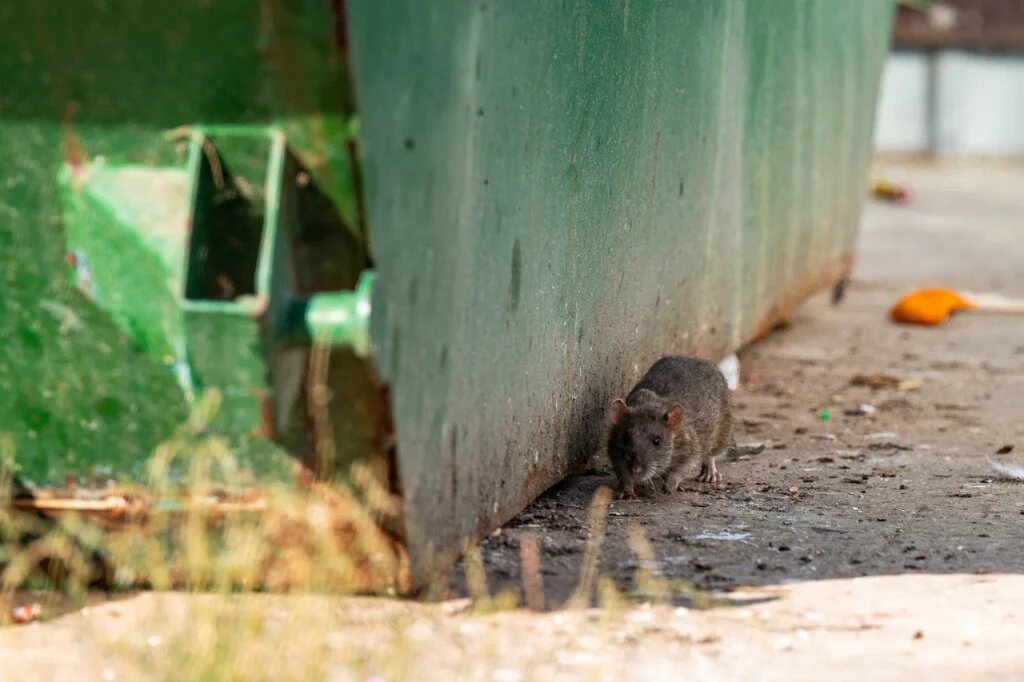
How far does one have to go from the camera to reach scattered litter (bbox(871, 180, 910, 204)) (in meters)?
21.2

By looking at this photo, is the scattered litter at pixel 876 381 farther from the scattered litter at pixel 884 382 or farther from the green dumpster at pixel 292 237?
the green dumpster at pixel 292 237

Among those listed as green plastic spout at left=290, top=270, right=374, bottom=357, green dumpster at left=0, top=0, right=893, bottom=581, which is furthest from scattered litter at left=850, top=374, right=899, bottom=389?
green plastic spout at left=290, top=270, right=374, bottom=357

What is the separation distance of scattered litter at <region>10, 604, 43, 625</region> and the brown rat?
8.09ft

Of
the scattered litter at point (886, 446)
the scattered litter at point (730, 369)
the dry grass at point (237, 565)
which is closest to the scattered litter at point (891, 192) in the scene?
the scattered litter at point (730, 369)

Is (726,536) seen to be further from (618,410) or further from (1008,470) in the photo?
(1008,470)

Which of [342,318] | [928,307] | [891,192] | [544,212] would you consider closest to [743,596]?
[544,212]

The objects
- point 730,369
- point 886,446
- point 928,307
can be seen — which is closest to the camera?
point 886,446

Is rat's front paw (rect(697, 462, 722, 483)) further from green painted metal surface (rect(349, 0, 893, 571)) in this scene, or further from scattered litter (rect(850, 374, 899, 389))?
scattered litter (rect(850, 374, 899, 389))

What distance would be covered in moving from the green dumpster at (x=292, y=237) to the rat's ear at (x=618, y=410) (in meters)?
1.03

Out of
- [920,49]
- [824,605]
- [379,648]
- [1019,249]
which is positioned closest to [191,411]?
[379,648]

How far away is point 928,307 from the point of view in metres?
11.1

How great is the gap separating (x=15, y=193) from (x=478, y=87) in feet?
4.04

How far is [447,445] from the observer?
445 centimetres

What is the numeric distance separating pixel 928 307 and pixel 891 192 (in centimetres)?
1060
